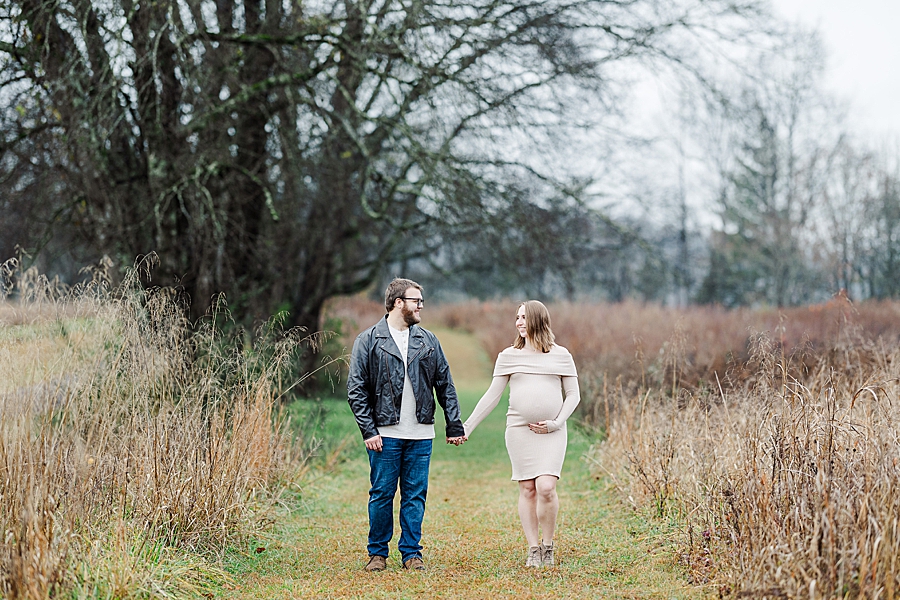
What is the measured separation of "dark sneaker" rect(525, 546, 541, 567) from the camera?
4613mm

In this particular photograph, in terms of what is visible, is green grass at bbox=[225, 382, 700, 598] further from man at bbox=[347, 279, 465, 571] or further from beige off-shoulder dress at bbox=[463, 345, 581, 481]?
beige off-shoulder dress at bbox=[463, 345, 581, 481]

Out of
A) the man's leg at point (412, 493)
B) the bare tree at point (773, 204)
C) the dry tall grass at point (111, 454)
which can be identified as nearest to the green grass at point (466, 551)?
the man's leg at point (412, 493)

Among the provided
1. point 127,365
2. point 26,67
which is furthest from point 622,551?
point 26,67

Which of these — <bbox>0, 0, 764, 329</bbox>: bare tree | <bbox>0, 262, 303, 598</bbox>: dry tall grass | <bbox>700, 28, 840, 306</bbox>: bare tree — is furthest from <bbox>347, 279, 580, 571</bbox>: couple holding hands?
<bbox>700, 28, 840, 306</bbox>: bare tree

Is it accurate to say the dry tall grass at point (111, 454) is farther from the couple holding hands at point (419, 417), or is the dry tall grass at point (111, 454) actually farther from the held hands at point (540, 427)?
the held hands at point (540, 427)

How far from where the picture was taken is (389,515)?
15.4 feet

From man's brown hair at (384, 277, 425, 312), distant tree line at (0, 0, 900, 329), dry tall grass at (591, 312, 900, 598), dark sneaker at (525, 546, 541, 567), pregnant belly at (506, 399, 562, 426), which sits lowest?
dark sneaker at (525, 546, 541, 567)

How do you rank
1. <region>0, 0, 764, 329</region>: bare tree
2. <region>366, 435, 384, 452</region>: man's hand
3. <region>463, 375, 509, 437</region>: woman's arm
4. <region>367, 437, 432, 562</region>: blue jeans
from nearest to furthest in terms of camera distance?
<region>366, 435, 384, 452</region>: man's hand
<region>367, 437, 432, 562</region>: blue jeans
<region>463, 375, 509, 437</region>: woman's arm
<region>0, 0, 764, 329</region>: bare tree

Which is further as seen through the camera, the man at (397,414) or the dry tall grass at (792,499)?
the man at (397,414)

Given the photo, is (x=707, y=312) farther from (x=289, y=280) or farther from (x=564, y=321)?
(x=289, y=280)

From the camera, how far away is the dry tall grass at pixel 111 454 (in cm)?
360

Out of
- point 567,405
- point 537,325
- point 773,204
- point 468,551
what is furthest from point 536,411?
point 773,204

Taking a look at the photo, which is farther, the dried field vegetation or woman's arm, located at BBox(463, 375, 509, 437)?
woman's arm, located at BBox(463, 375, 509, 437)

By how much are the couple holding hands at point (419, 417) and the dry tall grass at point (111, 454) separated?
85 cm
